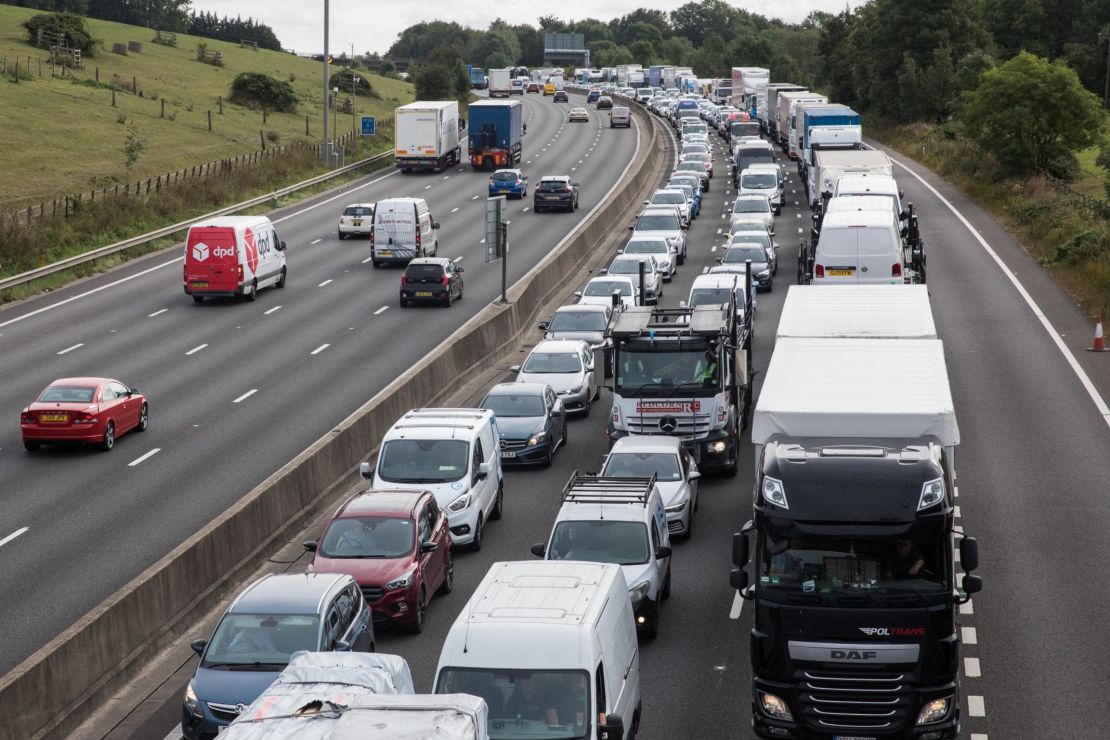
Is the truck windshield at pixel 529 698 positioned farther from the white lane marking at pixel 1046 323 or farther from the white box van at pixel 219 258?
the white box van at pixel 219 258

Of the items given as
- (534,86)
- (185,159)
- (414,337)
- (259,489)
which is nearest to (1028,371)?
(414,337)

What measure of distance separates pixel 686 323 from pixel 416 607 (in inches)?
373

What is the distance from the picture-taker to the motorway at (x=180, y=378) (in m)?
24.0

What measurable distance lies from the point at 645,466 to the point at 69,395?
12.5 meters

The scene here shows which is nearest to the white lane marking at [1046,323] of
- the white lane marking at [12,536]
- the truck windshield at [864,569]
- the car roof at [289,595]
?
the truck windshield at [864,569]

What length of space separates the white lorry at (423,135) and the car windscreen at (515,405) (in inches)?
1992

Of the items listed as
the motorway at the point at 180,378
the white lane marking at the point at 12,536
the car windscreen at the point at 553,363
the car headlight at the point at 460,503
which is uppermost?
the car windscreen at the point at 553,363

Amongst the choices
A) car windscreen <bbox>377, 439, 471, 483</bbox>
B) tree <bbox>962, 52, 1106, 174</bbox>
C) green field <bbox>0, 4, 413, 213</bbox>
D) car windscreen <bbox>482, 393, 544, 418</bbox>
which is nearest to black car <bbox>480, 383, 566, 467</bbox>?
car windscreen <bbox>482, 393, 544, 418</bbox>

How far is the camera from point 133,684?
18719 millimetres

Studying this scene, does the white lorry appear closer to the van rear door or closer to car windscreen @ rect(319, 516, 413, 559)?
the van rear door

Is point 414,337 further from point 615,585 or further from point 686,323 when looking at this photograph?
point 615,585

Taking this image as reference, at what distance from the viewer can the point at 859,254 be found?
34.4 metres

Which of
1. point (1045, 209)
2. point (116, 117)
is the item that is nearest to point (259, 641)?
point (1045, 209)

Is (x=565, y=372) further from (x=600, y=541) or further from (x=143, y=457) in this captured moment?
(x=600, y=541)
